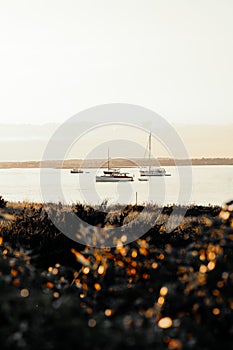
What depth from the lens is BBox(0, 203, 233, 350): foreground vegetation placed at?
4.59 metres

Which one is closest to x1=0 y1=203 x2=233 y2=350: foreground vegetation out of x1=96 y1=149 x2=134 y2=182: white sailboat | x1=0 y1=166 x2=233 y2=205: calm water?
x1=0 y1=166 x2=233 y2=205: calm water

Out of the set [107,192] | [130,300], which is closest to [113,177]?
[107,192]

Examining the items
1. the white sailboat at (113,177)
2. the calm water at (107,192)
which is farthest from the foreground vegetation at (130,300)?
the white sailboat at (113,177)

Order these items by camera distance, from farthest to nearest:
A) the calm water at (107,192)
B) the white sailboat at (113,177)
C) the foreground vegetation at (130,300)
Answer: the white sailboat at (113,177)
the calm water at (107,192)
the foreground vegetation at (130,300)

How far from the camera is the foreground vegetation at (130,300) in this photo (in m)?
4.59

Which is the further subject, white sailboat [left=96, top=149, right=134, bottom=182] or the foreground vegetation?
white sailboat [left=96, top=149, right=134, bottom=182]

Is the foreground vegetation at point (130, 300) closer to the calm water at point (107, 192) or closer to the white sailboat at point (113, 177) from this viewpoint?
the calm water at point (107, 192)

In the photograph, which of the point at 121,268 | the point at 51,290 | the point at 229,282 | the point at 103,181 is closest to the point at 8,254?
the point at 51,290

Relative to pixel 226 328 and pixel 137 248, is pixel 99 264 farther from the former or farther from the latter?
pixel 226 328

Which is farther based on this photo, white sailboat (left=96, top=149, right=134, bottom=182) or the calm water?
white sailboat (left=96, top=149, right=134, bottom=182)

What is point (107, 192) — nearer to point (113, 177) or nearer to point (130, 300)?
point (113, 177)

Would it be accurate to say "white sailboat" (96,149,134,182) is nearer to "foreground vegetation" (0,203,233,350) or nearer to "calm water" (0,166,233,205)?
"calm water" (0,166,233,205)

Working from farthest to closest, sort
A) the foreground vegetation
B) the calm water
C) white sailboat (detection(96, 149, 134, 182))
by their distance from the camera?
1. white sailboat (detection(96, 149, 134, 182))
2. the calm water
3. the foreground vegetation

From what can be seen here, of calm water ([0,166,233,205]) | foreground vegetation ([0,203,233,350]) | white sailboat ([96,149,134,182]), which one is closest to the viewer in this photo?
foreground vegetation ([0,203,233,350])
